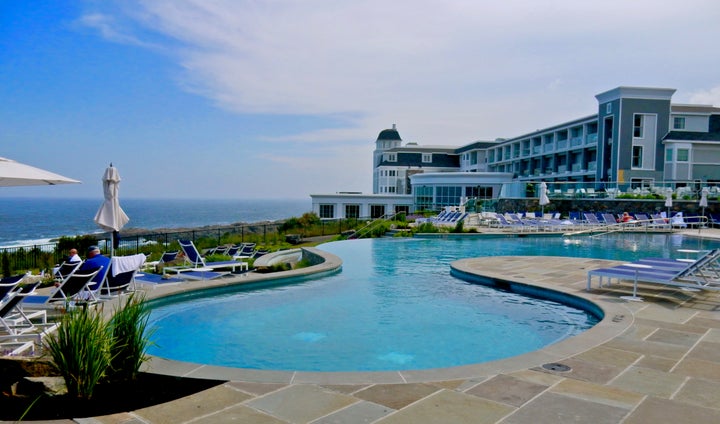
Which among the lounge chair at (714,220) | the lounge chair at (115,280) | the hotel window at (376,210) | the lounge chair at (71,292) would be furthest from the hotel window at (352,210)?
the lounge chair at (71,292)

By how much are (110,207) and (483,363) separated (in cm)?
790

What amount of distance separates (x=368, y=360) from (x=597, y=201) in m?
30.5

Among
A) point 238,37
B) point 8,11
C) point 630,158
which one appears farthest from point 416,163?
point 8,11

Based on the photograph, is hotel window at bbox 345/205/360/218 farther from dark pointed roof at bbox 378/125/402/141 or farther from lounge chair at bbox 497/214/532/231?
dark pointed roof at bbox 378/125/402/141

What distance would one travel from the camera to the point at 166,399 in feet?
13.8

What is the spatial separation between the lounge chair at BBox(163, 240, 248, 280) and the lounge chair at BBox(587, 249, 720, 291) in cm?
808

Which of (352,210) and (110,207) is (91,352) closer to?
(110,207)

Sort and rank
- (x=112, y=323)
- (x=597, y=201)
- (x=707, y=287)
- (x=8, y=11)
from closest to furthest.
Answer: (x=112, y=323), (x=707, y=287), (x=8, y=11), (x=597, y=201)

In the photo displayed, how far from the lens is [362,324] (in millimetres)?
8148

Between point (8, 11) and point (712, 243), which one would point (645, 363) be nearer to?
point (8, 11)

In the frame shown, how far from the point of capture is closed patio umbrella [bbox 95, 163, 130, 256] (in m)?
9.55

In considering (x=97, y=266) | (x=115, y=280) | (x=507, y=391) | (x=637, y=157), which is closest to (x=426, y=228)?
(x=115, y=280)

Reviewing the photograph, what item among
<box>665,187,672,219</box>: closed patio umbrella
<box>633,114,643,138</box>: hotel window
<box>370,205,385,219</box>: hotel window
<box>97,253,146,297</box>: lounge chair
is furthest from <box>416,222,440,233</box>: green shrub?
<box>633,114,643,138</box>: hotel window

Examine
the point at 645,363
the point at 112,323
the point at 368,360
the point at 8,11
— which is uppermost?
the point at 8,11
